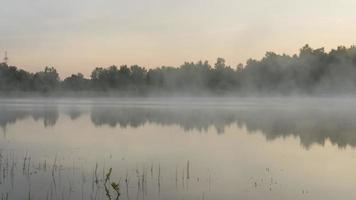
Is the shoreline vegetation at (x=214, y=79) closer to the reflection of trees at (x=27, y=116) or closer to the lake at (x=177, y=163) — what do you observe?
the reflection of trees at (x=27, y=116)

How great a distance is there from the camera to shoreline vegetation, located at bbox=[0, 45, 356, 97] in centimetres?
5891

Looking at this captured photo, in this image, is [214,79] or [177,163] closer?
[177,163]

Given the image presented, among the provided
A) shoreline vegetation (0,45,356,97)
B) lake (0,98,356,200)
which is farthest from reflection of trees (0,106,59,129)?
shoreline vegetation (0,45,356,97)

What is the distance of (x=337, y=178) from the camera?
10.1 m

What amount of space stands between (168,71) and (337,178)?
7001 cm

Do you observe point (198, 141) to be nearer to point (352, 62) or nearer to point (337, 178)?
point (337, 178)

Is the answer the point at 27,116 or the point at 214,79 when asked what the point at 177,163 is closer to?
the point at 27,116

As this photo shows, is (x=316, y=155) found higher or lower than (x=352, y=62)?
lower

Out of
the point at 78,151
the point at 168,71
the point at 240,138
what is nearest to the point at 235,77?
Answer: the point at 168,71

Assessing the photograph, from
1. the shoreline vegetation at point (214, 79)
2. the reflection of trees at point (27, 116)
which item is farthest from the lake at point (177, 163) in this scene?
the shoreline vegetation at point (214, 79)

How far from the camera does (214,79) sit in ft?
240

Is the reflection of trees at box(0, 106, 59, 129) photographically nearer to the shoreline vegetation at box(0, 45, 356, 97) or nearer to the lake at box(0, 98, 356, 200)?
the lake at box(0, 98, 356, 200)

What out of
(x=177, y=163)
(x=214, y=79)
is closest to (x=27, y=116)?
(x=177, y=163)

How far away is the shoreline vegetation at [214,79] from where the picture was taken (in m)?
58.9
